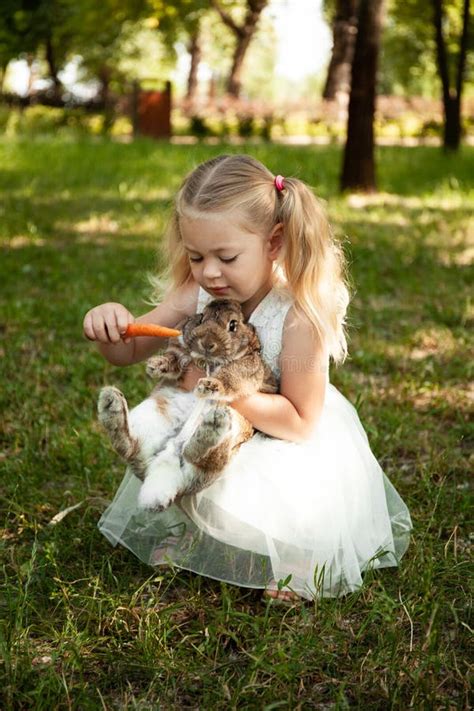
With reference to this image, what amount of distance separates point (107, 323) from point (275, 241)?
57 cm

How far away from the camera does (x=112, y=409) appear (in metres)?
2.33

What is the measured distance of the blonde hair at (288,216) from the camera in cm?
253

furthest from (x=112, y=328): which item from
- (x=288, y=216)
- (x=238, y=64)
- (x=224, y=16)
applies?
(x=238, y=64)

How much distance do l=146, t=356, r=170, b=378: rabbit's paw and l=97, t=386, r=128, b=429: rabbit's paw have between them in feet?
0.70

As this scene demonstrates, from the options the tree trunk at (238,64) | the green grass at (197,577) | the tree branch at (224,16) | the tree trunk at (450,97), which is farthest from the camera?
the tree trunk at (238,64)

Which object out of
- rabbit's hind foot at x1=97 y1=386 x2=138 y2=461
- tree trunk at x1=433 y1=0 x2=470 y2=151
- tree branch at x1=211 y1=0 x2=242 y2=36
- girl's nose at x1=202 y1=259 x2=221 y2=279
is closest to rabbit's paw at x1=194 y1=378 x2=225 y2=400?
rabbit's hind foot at x1=97 y1=386 x2=138 y2=461

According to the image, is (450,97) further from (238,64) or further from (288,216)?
(238,64)

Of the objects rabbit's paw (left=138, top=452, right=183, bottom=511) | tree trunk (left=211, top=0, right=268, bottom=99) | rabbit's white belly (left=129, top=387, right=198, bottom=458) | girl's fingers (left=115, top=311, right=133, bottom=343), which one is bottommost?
rabbit's paw (left=138, top=452, right=183, bottom=511)

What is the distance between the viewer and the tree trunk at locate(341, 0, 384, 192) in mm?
9883

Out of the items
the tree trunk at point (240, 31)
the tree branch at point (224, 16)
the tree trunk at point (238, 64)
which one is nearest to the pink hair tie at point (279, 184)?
the tree branch at point (224, 16)

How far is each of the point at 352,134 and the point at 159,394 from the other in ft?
27.2

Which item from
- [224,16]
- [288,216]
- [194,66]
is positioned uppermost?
[224,16]

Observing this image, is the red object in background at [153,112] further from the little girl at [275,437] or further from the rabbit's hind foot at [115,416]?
the rabbit's hind foot at [115,416]

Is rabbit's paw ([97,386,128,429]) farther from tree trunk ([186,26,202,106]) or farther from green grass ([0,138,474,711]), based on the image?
tree trunk ([186,26,202,106])
